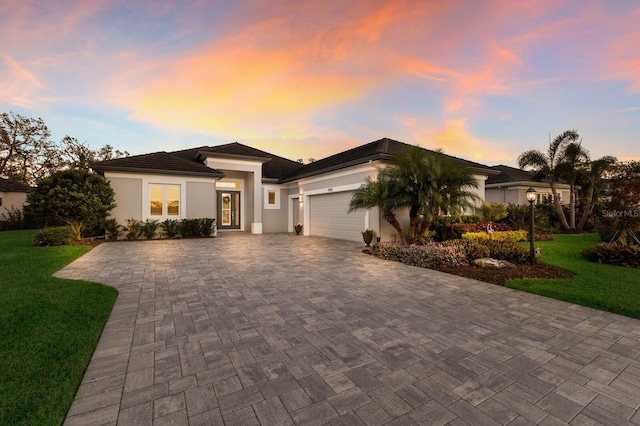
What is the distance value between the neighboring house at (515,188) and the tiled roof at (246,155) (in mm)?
14575

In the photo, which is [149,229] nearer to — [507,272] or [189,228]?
[189,228]

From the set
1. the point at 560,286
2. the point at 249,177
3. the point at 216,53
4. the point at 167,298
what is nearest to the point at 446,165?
the point at 560,286

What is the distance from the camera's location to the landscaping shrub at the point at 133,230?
12523mm

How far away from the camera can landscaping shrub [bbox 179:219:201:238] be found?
13438mm

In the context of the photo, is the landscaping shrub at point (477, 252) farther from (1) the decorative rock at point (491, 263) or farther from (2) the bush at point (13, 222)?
(2) the bush at point (13, 222)

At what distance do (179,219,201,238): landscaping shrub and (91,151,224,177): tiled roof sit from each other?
2.37 meters

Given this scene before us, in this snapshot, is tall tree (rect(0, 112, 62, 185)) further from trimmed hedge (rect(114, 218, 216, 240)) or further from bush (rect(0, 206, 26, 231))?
trimmed hedge (rect(114, 218, 216, 240))

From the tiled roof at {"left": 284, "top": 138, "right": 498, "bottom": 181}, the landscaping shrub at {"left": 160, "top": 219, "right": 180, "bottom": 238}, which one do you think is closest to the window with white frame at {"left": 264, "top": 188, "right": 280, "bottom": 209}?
the tiled roof at {"left": 284, "top": 138, "right": 498, "bottom": 181}

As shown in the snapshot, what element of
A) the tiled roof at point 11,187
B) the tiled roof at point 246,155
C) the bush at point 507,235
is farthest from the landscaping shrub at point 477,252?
the tiled roof at point 11,187

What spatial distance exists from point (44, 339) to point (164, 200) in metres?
11.6

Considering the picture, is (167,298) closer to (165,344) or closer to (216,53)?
(165,344)

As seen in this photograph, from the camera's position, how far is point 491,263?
268 inches

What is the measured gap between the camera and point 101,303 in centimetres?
426

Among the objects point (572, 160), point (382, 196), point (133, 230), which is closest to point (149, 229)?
point (133, 230)
